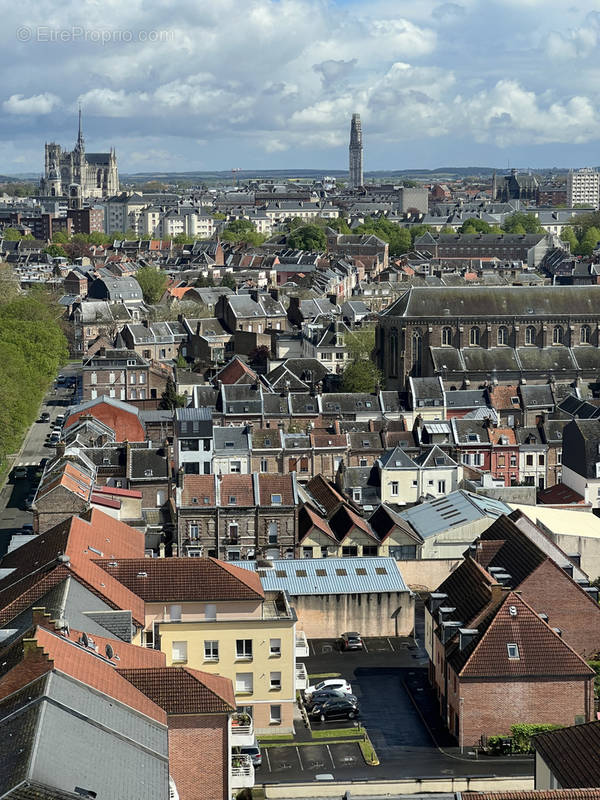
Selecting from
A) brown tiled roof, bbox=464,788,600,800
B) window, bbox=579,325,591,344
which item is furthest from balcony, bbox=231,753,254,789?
window, bbox=579,325,591,344

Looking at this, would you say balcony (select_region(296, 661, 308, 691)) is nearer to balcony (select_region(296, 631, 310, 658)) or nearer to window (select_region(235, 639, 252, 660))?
balcony (select_region(296, 631, 310, 658))

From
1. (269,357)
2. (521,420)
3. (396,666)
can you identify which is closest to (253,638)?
(396,666)

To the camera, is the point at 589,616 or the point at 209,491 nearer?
the point at 589,616

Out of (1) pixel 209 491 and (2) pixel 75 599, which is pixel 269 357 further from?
(2) pixel 75 599

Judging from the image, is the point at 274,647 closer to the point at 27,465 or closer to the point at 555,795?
the point at 555,795

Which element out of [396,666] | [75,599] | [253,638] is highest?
[75,599]

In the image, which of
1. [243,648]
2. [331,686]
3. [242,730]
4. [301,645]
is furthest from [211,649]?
[301,645]

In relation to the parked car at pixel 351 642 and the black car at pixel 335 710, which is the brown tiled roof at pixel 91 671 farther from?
the parked car at pixel 351 642

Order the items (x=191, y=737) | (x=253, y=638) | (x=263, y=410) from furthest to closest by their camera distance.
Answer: (x=263, y=410) → (x=253, y=638) → (x=191, y=737)

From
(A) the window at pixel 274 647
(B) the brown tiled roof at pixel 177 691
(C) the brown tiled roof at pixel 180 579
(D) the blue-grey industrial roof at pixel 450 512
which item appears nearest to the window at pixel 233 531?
(D) the blue-grey industrial roof at pixel 450 512
